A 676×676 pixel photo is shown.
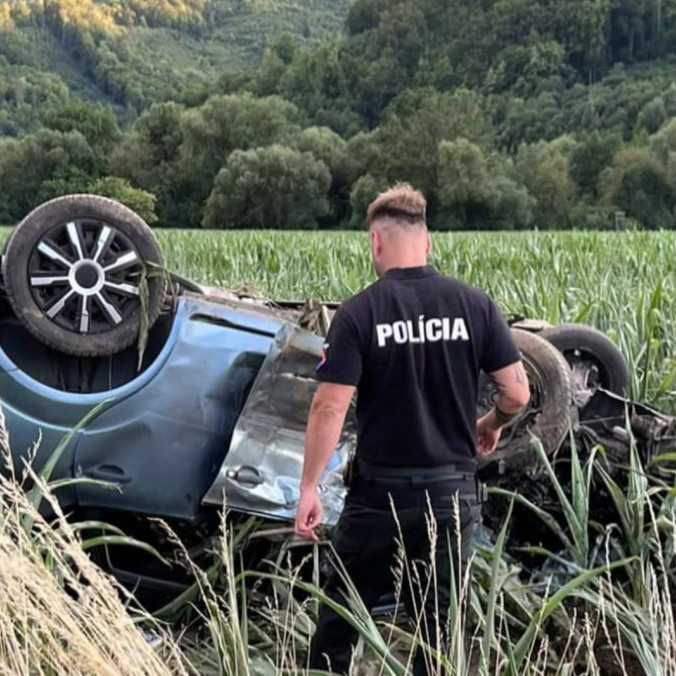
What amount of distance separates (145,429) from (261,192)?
2041 inches

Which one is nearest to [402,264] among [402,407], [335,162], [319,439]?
[402,407]

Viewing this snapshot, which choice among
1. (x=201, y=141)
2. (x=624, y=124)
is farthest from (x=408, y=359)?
(x=624, y=124)

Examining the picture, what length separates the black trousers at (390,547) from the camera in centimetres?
239

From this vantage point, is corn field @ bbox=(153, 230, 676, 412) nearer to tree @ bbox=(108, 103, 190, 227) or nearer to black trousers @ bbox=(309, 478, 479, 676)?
black trousers @ bbox=(309, 478, 479, 676)

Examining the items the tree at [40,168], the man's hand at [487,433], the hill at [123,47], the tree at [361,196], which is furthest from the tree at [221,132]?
the man's hand at [487,433]

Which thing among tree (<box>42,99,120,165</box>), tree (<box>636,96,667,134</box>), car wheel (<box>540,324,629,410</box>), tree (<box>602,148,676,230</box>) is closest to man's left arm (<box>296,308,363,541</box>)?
car wheel (<box>540,324,629,410</box>)

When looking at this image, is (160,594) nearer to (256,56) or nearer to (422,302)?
(422,302)

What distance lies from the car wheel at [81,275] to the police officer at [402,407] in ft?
3.12

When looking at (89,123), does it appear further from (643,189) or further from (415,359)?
(415,359)

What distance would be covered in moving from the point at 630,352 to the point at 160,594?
2.61 metres

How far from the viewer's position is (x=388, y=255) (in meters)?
2.44

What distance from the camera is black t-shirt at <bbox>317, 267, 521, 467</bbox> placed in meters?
2.35

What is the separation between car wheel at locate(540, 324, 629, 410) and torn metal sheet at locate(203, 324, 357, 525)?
1.07 m

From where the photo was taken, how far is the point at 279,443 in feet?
9.86
